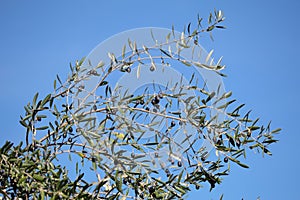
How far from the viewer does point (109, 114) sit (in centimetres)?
350

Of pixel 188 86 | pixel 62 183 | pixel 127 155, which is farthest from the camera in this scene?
pixel 188 86

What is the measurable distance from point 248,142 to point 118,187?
86 centimetres

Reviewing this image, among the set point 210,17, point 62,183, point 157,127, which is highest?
point 210,17

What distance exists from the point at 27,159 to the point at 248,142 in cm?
132

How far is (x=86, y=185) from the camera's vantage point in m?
3.32

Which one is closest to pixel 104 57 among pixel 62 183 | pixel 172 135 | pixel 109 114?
pixel 109 114

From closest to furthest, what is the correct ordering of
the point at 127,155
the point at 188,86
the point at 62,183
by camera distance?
the point at 62,183
the point at 127,155
the point at 188,86

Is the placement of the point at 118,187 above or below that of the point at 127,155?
below

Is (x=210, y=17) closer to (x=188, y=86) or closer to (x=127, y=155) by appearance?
(x=188, y=86)

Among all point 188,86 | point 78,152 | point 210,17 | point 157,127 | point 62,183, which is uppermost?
point 210,17

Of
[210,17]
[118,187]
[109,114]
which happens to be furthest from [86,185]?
[210,17]

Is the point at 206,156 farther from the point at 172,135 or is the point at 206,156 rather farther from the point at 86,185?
the point at 86,185

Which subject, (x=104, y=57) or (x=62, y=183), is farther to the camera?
(x=104, y=57)

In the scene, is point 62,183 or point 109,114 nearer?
point 62,183
